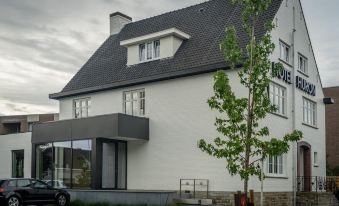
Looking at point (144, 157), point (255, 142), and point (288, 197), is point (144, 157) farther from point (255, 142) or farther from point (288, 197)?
point (255, 142)

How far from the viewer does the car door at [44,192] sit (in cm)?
2225

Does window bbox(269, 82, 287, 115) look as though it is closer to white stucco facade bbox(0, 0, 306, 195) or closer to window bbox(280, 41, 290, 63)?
white stucco facade bbox(0, 0, 306, 195)

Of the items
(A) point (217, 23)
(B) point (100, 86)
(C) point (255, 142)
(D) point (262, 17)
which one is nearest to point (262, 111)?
(C) point (255, 142)

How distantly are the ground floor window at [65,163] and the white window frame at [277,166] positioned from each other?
8796mm

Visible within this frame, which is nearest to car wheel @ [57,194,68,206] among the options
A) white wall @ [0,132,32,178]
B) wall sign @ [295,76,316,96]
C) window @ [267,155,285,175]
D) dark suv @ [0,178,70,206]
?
dark suv @ [0,178,70,206]

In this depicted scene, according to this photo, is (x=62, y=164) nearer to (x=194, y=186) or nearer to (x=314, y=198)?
(x=194, y=186)

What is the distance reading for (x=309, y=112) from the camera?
1126 inches

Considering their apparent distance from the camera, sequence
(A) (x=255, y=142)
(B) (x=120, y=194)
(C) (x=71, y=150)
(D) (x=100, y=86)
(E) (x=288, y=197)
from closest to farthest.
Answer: (A) (x=255, y=142) < (B) (x=120, y=194) < (E) (x=288, y=197) < (C) (x=71, y=150) < (D) (x=100, y=86)

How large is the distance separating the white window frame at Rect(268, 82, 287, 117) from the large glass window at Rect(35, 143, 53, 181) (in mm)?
12211

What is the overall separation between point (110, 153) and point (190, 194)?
17.9 feet

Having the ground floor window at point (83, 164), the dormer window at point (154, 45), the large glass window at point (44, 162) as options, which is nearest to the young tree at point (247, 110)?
the dormer window at point (154, 45)

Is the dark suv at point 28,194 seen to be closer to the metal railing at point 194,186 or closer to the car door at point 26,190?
the car door at point 26,190

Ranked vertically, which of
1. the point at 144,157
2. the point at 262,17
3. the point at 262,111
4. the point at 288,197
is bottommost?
the point at 288,197

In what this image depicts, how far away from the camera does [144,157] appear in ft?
86.0
